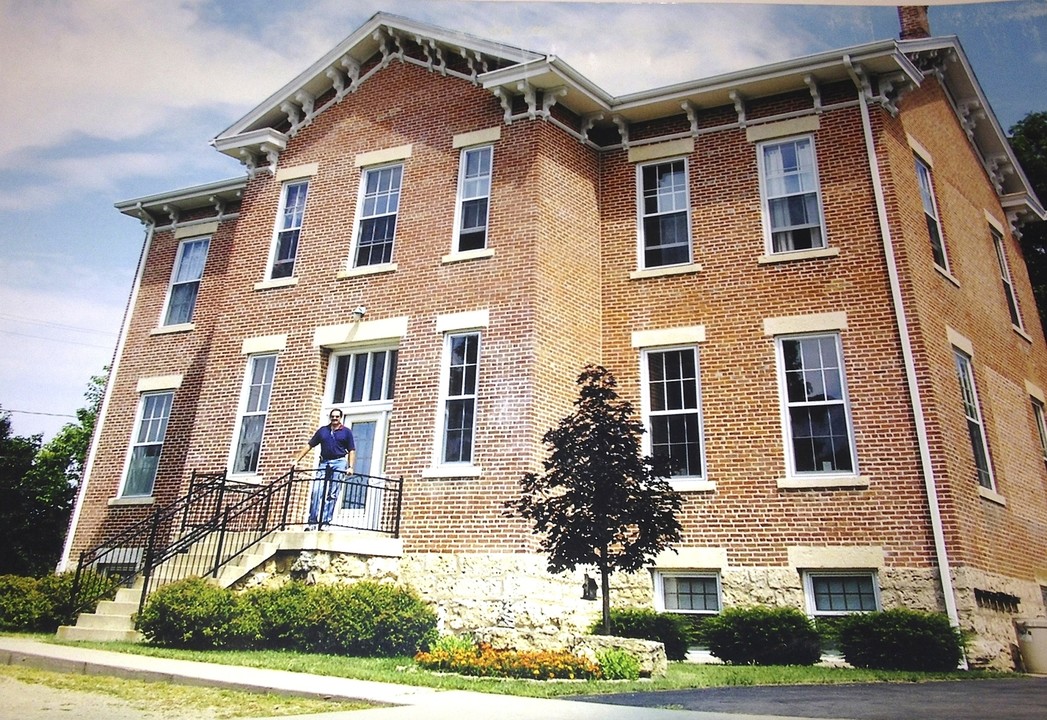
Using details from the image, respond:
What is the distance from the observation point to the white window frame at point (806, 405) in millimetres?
10219

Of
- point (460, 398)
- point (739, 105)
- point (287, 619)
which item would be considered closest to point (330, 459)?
point (460, 398)

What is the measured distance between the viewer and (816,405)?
1056 cm

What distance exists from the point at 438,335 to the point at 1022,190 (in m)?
11.0

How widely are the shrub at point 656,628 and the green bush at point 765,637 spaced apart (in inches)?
14.5

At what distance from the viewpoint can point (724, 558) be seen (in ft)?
33.9

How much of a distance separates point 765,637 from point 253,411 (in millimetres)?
7795

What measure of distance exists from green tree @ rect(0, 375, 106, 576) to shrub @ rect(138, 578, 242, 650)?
1322 millimetres

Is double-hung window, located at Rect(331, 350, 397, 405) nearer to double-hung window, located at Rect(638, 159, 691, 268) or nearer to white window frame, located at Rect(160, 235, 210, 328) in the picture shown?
double-hung window, located at Rect(638, 159, 691, 268)

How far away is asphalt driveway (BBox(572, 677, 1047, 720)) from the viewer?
17.2 feet

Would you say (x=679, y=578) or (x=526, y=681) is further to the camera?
(x=679, y=578)

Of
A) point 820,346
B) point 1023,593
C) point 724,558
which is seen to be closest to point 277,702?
point 724,558

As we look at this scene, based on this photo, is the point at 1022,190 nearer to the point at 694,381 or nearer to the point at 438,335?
the point at 694,381

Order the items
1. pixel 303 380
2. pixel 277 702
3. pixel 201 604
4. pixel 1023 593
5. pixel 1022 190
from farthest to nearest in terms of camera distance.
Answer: pixel 1022 190 < pixel 303 380 < pixel 1023 593 < pixel 201 604 < pixel 277 702

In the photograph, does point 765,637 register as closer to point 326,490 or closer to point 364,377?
point 326,490
